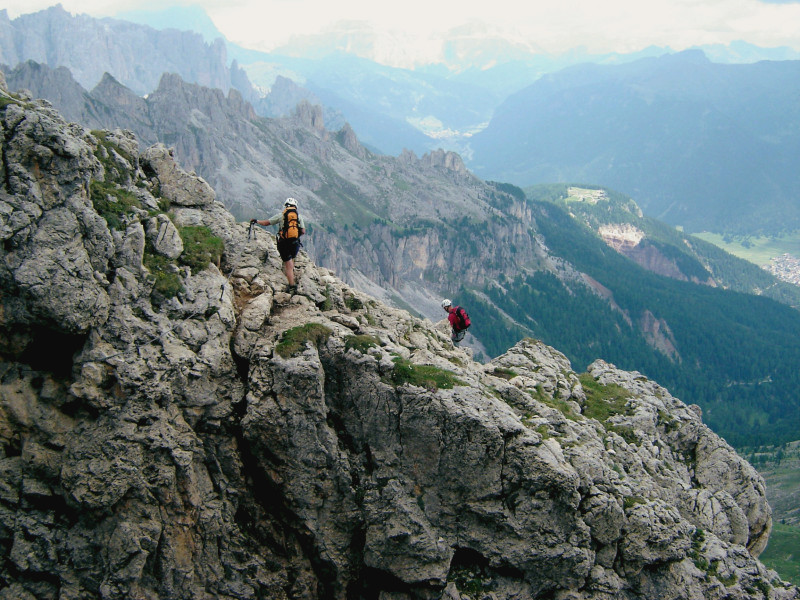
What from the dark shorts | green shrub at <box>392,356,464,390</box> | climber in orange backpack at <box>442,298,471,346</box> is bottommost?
climber in orange backpack at <box>442,298,471,346</box>

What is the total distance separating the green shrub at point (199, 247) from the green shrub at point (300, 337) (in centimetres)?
523

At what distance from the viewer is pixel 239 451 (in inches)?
912

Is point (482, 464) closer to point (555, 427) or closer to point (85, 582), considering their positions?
point (555, 427)

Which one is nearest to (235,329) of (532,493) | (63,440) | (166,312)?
(166,312)

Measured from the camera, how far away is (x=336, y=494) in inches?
915

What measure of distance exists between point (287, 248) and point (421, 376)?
9.46m

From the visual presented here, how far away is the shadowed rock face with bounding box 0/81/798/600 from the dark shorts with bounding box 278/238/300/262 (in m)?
1.98

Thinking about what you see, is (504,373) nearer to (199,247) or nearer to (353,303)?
(353,303)

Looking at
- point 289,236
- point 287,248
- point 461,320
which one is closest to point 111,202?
point 289,236

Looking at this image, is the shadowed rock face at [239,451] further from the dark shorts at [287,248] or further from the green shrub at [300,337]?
the dark shorts at [287,248]

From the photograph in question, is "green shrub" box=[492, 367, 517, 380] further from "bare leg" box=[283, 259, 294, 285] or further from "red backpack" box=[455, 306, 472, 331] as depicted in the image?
"bare leg" box=[283, 259, 294, 285]

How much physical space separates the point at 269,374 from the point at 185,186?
11.9 meters

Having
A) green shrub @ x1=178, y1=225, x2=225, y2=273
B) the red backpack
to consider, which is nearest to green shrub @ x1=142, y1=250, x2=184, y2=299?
green shrub @ x1=178, y1=225, x2=225, y2=273

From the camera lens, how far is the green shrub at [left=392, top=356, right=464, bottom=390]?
78.9ft
